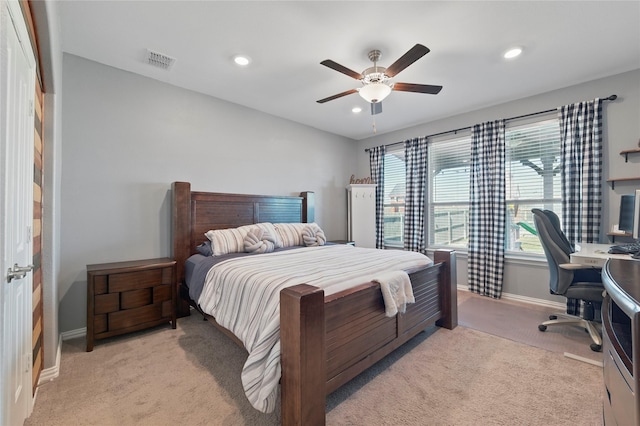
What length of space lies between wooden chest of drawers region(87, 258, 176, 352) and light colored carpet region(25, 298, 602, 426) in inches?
7.4

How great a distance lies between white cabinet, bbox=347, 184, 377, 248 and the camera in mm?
4961

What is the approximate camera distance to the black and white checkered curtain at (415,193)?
453 cm

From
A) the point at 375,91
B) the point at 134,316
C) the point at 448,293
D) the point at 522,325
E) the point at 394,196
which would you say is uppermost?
the point at 375,91

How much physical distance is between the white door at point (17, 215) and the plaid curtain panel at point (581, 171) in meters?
4.59

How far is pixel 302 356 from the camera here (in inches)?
52.5

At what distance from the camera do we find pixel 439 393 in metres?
1.75

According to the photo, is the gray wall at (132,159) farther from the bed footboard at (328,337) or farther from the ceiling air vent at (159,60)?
the bed footboard at (328,337)

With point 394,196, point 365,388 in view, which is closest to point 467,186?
point 394,196

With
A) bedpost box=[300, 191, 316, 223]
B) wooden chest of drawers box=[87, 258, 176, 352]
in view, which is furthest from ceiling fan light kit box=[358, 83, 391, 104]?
wooden chest of drawers box=[87, 258, 176, 352]

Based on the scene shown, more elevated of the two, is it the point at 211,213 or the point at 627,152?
the point at 627,152

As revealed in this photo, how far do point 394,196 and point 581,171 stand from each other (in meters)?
2.56

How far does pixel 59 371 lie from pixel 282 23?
3.16m

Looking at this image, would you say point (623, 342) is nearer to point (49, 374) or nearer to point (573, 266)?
point (573, 266)

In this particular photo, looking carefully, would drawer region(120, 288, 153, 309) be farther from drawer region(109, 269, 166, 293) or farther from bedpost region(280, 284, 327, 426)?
bedpost region(280, 284, 327, 426)
